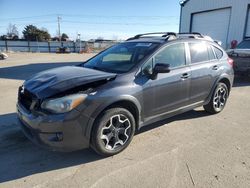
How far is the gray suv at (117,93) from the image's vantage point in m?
3.08

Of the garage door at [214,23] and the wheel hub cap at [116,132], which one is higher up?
the garage door at [214,23]

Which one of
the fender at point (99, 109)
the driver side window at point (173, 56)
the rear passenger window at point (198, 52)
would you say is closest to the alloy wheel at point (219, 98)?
the rear passenger window at point (198, 52)

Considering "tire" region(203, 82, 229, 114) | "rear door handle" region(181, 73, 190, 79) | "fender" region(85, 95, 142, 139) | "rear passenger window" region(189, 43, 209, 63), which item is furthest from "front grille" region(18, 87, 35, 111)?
"tire" region(203, 82, 229, 114)

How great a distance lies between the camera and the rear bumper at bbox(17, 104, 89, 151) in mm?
3014

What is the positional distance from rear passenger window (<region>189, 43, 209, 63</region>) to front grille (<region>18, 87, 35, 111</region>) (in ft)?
9.76

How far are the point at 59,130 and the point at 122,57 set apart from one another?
6.22ft

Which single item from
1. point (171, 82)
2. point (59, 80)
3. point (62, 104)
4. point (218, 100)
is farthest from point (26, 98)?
point (218, 100)

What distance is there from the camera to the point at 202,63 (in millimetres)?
4789

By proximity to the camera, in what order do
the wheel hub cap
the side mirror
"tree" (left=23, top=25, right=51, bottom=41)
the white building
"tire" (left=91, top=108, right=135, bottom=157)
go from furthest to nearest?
"tree" (left=23, top=25, right=51, bottom=41) → the white building → the side mirror → the wheel hub cap → "tire" (left=91, top=108, right=135, bottom=157)

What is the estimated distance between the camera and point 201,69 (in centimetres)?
470

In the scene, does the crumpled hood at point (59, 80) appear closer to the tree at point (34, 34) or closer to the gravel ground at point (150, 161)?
the gravel ground at point (150, 161)

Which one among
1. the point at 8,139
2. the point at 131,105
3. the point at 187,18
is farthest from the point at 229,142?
the point at 187,18

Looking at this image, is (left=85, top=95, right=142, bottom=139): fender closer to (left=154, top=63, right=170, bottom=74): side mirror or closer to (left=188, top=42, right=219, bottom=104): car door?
(left=154, top=63, right=170, bottom=74): side mirror

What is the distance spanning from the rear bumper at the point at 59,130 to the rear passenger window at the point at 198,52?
8.56 feet
